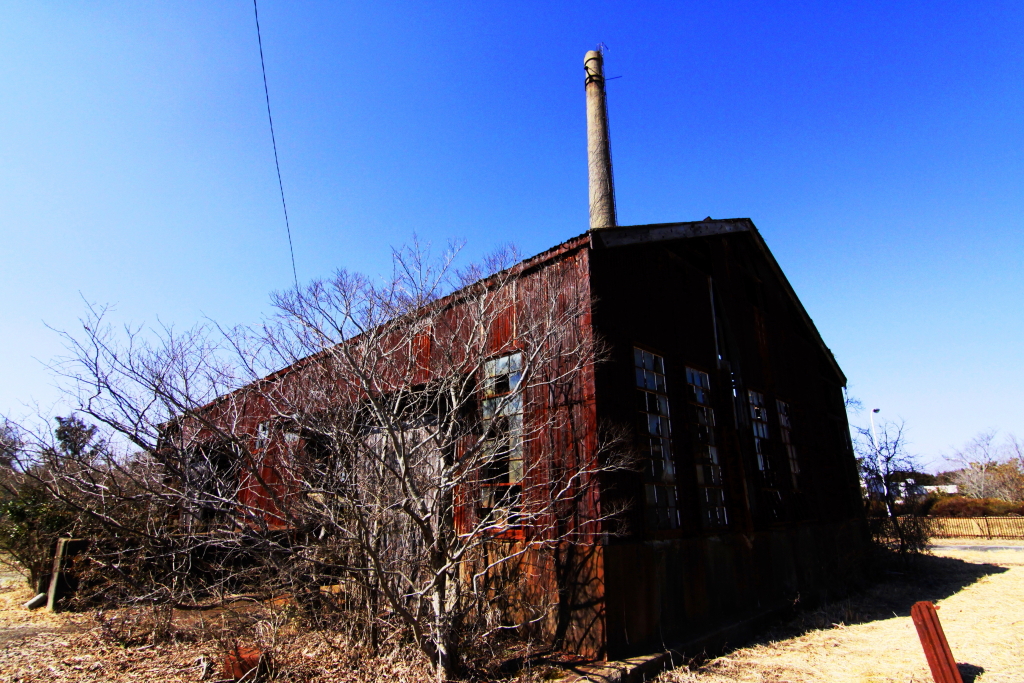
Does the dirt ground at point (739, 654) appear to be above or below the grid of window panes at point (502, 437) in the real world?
below

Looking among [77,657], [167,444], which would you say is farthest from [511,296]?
[77,657]

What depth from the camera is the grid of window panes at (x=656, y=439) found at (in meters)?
7.79

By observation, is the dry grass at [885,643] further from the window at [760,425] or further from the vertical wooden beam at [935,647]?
the window at [760,425]

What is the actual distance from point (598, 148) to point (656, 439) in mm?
9526

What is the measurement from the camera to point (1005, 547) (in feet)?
73.9

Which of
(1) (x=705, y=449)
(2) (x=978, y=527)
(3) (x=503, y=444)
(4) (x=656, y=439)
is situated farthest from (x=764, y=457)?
(2) (x=978, y=527)

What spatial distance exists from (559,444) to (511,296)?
2.46 metres

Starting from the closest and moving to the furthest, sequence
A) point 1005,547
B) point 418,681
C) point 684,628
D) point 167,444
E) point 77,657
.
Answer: point 418,681
point 77,657
point 684,628
point 167,444
point 1005,547

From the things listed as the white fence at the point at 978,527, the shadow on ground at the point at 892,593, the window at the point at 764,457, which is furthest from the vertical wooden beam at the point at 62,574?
the white fence at the point at 978,527

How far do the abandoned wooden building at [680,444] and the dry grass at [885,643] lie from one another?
0.53 meters

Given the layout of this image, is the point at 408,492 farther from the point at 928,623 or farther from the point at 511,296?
the point at 928,623

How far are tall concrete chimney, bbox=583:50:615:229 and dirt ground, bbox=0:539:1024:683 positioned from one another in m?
9.23

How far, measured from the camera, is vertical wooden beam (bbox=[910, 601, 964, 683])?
6.00 meters

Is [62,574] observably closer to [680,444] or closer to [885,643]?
[680,444]
